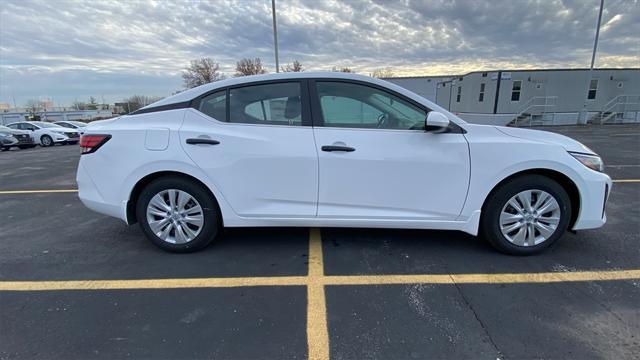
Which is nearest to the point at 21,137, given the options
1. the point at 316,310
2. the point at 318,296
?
the point at 318,296

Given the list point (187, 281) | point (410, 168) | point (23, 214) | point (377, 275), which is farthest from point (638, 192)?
point (23, 214)

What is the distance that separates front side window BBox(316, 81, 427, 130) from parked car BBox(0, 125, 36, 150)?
20.9 meters

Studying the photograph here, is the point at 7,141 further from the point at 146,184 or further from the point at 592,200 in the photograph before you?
the point at 592,200

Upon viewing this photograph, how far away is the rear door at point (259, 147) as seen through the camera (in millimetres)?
3061

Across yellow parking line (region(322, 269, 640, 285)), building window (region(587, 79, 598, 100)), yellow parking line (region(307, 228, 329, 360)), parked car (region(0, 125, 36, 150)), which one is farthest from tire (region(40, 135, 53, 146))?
building window (region(587, 79, 598, 100))

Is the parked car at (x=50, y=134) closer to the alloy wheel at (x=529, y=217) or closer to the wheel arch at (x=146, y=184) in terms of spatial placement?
the wheel arch at (x=146, y=184)

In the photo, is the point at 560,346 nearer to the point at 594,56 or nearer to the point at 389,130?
the point at 389,130

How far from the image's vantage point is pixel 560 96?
2364 cm

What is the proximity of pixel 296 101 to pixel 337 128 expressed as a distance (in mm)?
475

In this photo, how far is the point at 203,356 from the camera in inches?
80.7

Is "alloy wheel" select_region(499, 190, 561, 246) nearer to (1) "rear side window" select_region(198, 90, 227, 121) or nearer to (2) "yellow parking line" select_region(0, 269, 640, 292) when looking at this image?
(2) "yellow parking line" select_region(0, 269, 640, 292)

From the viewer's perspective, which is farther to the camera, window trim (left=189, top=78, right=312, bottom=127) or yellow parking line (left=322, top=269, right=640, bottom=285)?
window trim (left=189, top=78, right=312, bottom=127)

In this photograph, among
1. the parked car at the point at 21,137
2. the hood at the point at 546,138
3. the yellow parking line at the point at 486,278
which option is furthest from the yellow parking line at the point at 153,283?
the parked car at the point at 21,137

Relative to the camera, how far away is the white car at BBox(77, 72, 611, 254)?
3023 mm
